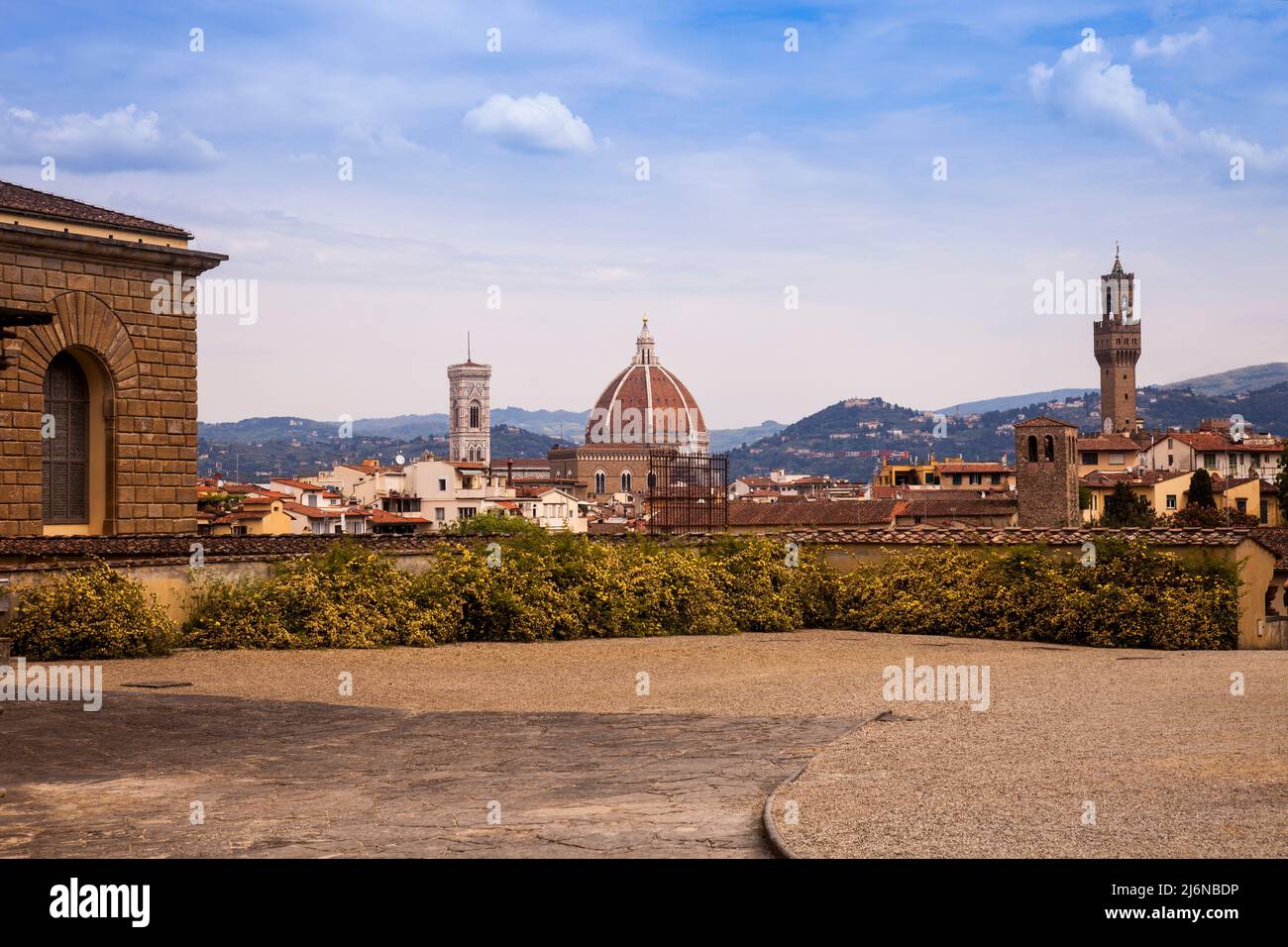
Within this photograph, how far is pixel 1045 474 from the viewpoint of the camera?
60.2 meters

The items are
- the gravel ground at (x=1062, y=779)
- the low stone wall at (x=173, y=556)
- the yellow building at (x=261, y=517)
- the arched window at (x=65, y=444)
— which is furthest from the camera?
the yellow building at (x=261, y=517)

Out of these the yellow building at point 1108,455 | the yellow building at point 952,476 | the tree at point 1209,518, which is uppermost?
the yellow building at point 1108,455

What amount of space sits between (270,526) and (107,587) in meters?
41.1

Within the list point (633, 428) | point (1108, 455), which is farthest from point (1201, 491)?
point (633, 428)

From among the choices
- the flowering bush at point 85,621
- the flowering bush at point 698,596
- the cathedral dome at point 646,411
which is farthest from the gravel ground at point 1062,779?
the cathedral dome at point 646,411

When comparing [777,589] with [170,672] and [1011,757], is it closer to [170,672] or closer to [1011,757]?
[170,672]

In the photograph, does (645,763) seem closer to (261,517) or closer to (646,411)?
(261,517)

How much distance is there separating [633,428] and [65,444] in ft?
493

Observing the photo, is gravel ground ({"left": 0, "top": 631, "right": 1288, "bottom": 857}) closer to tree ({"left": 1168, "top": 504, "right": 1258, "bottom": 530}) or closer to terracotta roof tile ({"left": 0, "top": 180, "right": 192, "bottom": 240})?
terracotta roof tile ({"left": 0, "top": 180, "right": 192, "bottom": 240})

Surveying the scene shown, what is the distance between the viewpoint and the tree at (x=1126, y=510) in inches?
2584

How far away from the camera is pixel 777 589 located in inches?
869

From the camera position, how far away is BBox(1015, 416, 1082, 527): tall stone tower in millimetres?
59938

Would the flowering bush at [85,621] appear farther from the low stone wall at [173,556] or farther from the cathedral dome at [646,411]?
the cathedral dome at [646,411]
